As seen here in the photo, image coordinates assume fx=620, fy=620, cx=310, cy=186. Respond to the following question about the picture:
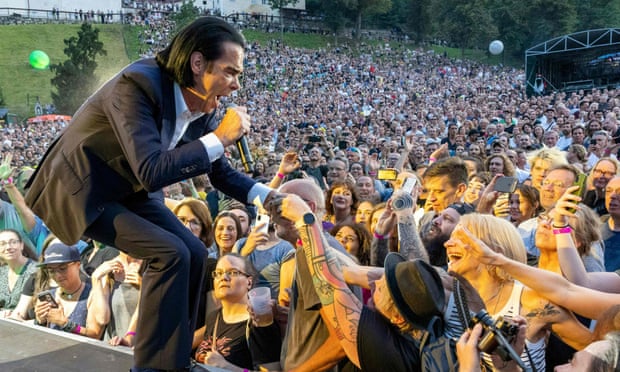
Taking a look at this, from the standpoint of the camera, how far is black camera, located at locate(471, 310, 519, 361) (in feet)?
6.01

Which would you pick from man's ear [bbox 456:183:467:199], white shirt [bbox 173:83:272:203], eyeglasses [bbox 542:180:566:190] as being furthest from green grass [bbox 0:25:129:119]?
white shirt [bbox 173:83:272:203]

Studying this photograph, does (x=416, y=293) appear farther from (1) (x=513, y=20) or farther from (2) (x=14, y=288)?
(1) (x=513, y=20)

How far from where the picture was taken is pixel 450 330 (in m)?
2.58

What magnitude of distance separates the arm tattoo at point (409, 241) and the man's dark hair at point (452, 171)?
1.31m

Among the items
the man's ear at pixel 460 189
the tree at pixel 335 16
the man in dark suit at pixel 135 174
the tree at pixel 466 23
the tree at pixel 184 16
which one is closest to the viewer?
the man in dark suit at pixel 135 174

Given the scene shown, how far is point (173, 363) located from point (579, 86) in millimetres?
21756

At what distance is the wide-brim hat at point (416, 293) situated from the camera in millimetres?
2309

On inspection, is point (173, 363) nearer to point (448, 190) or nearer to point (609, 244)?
point (448, 190)

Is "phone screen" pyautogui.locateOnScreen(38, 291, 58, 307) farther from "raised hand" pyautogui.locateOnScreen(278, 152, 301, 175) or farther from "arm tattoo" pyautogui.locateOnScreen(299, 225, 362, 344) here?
"arm tattoo" pyautogui.locateOnScreen(299, 225, 362, 344)

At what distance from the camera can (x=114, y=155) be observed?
2.33 meters

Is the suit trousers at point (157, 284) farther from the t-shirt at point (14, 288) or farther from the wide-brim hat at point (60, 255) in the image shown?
the t-shirt at point (14, 288)

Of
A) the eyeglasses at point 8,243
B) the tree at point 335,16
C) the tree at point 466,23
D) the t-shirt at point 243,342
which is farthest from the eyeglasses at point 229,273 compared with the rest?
the tree at point 335,16

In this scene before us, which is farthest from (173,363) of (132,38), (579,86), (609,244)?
(132,38)

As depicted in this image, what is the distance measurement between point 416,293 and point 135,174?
3.67 ft
